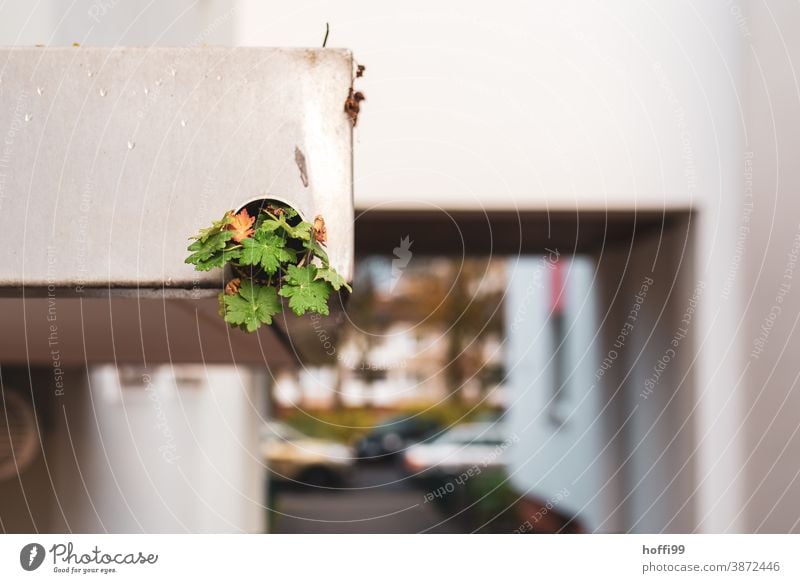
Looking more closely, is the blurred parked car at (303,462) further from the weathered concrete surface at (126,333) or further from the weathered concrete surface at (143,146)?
the weathered concrete surface at (143,146)

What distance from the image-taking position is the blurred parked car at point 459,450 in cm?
1151

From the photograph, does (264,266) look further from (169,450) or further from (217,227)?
(169,450)

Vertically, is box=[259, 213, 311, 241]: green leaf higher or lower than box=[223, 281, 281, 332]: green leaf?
higher

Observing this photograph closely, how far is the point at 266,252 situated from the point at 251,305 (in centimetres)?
11

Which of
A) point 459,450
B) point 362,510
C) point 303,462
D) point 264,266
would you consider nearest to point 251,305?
point 264,266

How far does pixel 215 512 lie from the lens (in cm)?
562

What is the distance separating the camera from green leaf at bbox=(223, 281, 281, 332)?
1.73m

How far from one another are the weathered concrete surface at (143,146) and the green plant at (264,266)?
0.33ft

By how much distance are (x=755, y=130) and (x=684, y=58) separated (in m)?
0.46

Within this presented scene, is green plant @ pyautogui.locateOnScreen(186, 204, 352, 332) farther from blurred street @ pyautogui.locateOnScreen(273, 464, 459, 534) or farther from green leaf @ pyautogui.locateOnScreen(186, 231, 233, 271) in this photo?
blurred street @ pyautogui.locateOnScreen(273, 464, 459, 534)

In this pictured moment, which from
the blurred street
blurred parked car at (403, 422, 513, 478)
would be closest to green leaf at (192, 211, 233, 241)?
the blurred street

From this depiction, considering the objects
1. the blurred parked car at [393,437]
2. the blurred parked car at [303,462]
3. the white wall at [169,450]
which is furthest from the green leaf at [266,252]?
the blurred parked car at [393,437]

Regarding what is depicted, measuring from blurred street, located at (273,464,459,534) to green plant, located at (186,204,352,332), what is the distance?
240 inches

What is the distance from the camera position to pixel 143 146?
1879mm
